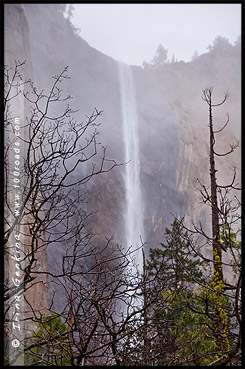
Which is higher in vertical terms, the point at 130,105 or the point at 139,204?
the point at 130,105

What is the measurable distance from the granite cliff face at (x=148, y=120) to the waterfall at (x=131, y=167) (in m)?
0.36

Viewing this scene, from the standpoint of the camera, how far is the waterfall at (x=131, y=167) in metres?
22.1

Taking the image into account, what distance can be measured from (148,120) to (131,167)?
419 centimetres

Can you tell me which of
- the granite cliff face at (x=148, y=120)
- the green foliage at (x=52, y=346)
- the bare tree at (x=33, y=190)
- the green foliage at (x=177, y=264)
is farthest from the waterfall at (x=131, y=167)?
the green foliage at (x=52, y=346)

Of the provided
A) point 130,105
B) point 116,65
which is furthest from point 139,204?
point 116,65

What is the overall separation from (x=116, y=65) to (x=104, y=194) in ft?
31.8

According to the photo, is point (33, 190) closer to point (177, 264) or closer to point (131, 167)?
point (177, 264)

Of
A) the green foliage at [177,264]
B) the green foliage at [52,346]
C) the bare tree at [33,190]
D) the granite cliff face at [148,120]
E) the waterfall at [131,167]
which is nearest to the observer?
the green foliage at [52,346]

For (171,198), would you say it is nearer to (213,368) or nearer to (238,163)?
(238,163)

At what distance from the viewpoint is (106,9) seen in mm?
4051

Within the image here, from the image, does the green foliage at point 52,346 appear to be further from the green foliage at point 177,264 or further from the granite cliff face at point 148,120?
the granite cliff face at point 148,120

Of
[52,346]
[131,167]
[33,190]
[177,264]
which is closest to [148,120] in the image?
[131,167]

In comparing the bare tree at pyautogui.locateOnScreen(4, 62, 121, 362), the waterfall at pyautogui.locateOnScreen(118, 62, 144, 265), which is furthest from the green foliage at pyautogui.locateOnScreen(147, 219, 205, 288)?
the waterfall at pyautogui.locateOnScreen(118, 62, 144, 265)
